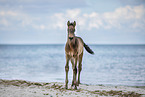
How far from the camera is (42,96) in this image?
9406mm

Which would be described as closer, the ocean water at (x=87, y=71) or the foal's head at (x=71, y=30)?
the foal's head at (x=71, y=30)

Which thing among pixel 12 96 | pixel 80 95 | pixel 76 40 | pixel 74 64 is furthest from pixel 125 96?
pixel 12 96

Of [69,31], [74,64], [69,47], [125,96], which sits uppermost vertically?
[69,31]

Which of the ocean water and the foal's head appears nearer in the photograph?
the foal's head

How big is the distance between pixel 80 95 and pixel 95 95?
2.59 feet

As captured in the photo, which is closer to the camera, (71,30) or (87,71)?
(71,30)

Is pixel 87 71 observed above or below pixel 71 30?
below

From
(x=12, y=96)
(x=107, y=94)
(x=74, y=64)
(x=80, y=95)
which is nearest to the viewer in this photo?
(x=12, y=96)

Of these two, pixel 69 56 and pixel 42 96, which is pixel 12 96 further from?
pixel 69 56

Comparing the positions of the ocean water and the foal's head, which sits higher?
the foal's head

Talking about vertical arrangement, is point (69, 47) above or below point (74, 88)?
above

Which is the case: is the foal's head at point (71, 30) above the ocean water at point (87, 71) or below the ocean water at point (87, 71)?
above

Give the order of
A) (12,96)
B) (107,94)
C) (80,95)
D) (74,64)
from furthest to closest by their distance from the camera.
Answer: (74,64) → (107,94) → (80,95) → (12,96)

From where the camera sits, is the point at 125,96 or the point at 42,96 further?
the point at 125,96
